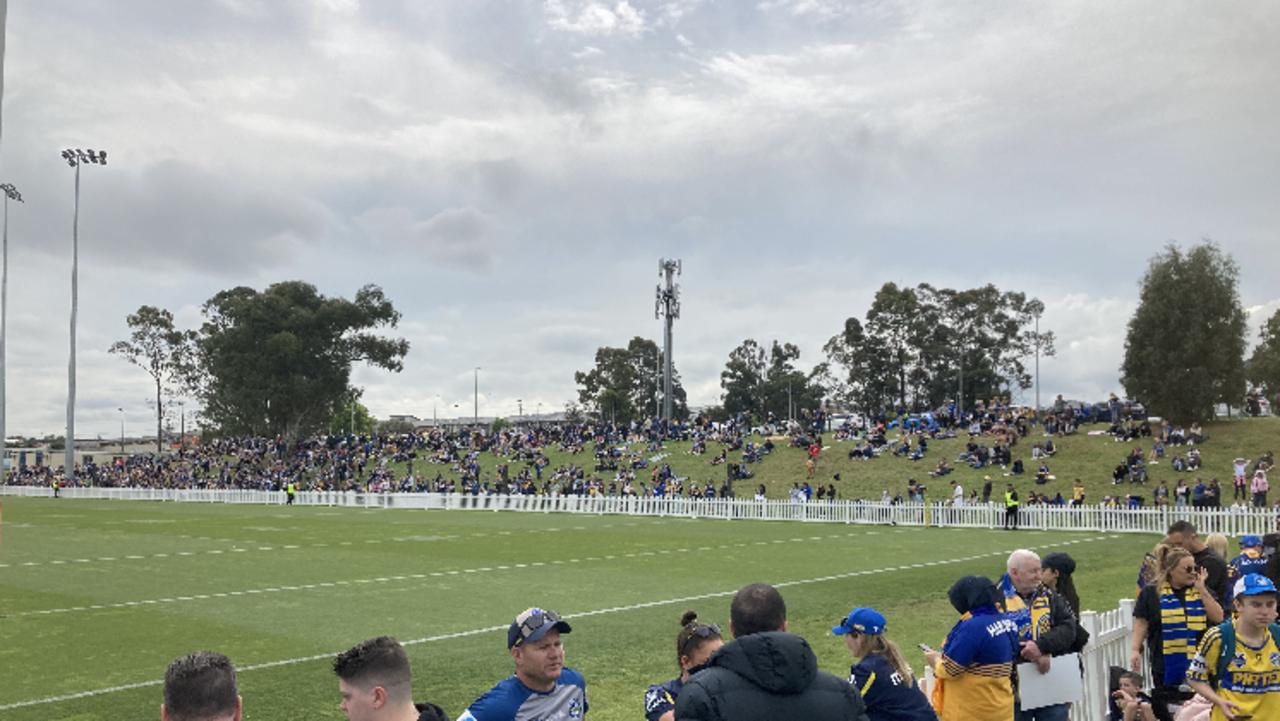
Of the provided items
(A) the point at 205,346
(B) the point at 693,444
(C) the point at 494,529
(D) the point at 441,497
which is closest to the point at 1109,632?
(C) the point at 494,529

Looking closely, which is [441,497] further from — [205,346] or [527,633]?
[527,633]

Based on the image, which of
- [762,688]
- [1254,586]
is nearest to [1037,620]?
[1254,586]

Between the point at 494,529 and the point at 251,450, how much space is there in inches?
2295

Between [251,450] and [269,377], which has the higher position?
[269,377]

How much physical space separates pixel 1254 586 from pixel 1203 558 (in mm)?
2694

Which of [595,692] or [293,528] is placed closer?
[595,692]

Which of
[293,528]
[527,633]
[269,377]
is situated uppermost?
[269,377]

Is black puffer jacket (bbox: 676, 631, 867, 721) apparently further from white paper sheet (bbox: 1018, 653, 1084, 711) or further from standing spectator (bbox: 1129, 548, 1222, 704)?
standing spectator (bbox: 1129, 548, 1222, 704)

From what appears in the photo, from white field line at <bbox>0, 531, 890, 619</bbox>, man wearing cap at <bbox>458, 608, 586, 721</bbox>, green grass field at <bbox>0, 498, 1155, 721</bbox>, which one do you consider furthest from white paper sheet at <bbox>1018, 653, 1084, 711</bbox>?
white field line at <bbox>0, 531, 890, 619</bbox>

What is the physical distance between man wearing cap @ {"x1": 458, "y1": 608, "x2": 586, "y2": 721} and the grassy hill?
141ft

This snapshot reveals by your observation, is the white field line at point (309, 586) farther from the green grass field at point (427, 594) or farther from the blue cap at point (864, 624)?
the blue cap at point (864, 624)

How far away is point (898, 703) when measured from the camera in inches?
195

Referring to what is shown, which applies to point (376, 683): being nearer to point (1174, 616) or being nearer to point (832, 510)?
point (1174, 616)

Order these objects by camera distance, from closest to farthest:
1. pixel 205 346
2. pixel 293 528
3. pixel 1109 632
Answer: pixel 1109 632 < pixel 293 528 < pixel 205 346
